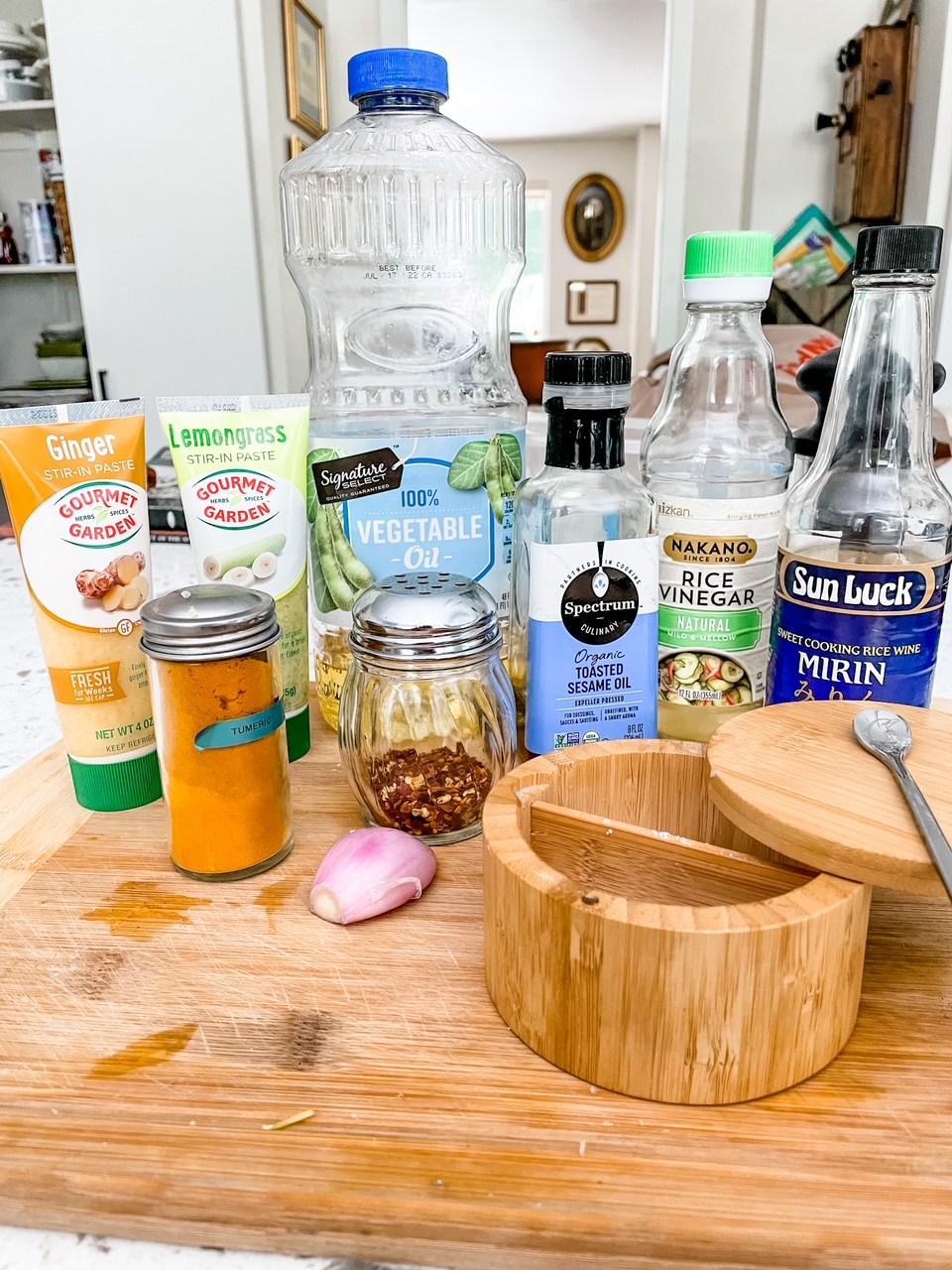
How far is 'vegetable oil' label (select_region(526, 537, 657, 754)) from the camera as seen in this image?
1.94 feet

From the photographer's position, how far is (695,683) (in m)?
0.67

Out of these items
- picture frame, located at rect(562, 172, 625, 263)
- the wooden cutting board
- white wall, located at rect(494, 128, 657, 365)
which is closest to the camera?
the wooden cutting board

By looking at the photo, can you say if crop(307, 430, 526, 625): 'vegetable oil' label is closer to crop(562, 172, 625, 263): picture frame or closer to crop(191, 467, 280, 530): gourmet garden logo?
crop(191, 467, 280, 530): gourmet garden logo

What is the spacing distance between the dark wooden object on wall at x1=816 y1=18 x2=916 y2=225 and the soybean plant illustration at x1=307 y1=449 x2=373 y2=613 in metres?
2.12

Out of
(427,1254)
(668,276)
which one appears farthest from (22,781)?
(668,276)

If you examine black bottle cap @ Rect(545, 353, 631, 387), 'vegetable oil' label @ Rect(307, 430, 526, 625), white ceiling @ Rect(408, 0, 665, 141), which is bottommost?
'vegetable oil' label @ Rect(307, 430, 526, 625)

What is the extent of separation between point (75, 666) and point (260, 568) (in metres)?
0.14

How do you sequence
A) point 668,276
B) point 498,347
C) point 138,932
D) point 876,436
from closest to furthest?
point 138,932 → point 876,436 → point 498,347 → point 668,276

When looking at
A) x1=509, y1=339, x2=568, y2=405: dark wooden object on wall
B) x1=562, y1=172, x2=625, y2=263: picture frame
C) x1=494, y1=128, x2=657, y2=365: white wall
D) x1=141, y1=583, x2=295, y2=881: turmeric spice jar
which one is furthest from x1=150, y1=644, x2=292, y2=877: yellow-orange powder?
x1=562, y1=172, x2=625, y2=263: picture frame

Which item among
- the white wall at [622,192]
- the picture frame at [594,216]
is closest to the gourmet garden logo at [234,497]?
the white wall at [622,192]

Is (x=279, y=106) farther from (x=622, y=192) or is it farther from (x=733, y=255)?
(x=622, y=192)

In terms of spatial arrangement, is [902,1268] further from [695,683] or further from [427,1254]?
[695,683]

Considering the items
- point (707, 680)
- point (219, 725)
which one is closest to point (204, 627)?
point (219, 725)

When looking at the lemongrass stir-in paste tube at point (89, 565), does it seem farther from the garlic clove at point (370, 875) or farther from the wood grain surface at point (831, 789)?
the wood grain surface at point (831, 789)
